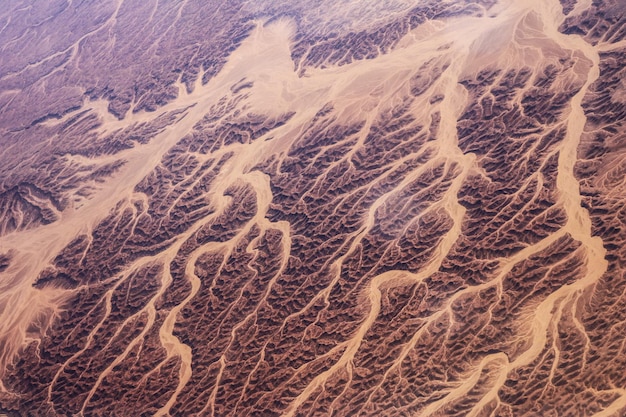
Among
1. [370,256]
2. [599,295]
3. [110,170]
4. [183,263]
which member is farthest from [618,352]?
[110,170]

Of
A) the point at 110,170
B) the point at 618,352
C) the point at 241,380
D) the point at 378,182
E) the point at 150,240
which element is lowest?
the point at 618,352

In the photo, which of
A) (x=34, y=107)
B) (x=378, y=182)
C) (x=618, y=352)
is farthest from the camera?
→ (x=34, y=107)

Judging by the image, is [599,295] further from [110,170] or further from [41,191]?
[41,191]

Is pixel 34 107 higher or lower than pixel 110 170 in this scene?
higher

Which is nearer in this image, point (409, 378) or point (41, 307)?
point (409, 378)

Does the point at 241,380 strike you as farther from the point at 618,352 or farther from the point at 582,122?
the point at 582,122

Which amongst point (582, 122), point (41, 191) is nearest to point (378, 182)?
point (582, 122)

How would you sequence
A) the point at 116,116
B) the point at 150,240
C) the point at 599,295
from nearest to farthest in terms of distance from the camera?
the point at 599,295 < the point at 150,240 < the point at 116,116
